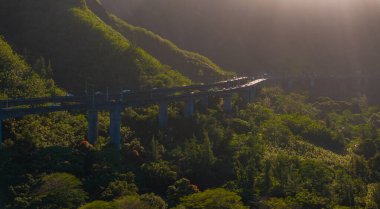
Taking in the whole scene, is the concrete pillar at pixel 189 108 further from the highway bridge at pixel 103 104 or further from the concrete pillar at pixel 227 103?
the concrete pillar at pixel 227 103

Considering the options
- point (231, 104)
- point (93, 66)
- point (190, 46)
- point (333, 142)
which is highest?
point (190, 46)

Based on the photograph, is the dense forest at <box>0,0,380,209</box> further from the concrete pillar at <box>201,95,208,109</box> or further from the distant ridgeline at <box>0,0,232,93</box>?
the concrete pillar at <box>201,95,208,109</box>

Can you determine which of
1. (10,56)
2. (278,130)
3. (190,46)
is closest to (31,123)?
(10,56)

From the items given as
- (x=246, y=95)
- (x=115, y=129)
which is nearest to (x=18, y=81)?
(x=115, y=129)

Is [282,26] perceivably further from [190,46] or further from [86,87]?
[86,87]

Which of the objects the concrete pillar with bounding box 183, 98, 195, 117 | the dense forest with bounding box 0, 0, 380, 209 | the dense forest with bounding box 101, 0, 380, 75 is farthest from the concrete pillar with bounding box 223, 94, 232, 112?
the dense forest with bounding box 101, 0, 380, 75
